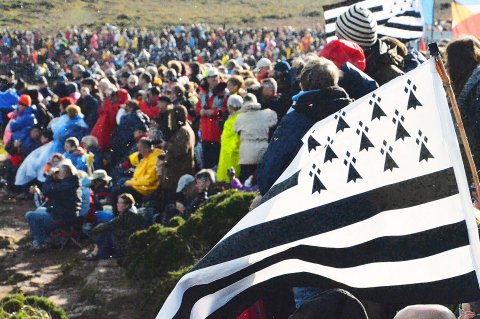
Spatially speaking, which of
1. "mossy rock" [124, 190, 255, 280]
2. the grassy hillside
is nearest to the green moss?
"mossy rock" [124, 190, 255, 280]

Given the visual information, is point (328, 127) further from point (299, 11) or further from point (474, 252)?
point (299, 11)

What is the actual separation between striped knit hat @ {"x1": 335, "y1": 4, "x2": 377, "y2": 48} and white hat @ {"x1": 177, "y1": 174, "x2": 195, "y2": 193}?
4.29 meters

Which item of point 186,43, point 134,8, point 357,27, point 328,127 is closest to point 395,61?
point 357,27

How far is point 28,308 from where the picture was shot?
7.82 meters

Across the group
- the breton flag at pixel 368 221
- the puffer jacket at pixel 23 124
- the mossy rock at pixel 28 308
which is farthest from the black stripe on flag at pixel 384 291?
the puffer jacket at pixel 23 124

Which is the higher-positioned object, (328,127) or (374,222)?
(328,127)

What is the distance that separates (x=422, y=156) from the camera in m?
3.71

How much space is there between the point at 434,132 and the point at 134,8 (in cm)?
6522

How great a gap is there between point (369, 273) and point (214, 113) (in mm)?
7924

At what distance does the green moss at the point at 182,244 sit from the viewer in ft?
27.5

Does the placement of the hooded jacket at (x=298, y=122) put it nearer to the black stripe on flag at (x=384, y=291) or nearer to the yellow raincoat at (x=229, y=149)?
the black stripe on flag at (x=384, y=291)

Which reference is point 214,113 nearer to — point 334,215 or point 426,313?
point 334,215

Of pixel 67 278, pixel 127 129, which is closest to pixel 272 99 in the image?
pixel 67 278

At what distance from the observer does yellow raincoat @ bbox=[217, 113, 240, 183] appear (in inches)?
407
